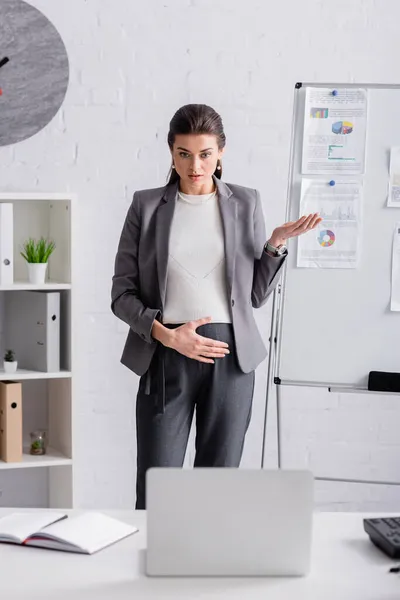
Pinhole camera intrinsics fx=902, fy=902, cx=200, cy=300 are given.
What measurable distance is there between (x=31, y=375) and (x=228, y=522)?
176cm

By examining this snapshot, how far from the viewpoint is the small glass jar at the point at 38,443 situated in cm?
314

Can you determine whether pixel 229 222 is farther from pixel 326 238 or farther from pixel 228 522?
pixel 228 522

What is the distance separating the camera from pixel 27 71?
313cm

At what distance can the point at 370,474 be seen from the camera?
11.5 ft

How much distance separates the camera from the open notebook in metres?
1.50

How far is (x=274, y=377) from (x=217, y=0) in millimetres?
1388

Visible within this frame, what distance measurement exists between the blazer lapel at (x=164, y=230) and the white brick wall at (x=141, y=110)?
81cm

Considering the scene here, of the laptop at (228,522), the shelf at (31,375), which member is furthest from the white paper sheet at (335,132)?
the laptop at (228,522)

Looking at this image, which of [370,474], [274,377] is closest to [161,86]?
[274,377]

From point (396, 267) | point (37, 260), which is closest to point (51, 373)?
point (37, 260)

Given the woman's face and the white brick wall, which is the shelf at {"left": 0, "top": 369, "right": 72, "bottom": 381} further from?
the woman's face

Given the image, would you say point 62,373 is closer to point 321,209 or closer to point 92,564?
point 321,209

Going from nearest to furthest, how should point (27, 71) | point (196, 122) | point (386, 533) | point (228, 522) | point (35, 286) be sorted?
point (228, 522), point (386, 533), point (196, 122), point (35, 286), point (27, 71)

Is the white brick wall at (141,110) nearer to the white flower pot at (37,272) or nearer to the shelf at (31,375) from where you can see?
the shelf at (31,375)
